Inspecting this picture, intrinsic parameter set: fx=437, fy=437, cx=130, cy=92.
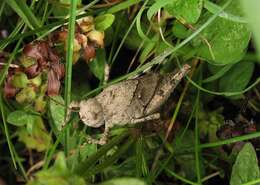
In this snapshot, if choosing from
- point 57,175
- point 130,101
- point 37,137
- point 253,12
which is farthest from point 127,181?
point 37,137

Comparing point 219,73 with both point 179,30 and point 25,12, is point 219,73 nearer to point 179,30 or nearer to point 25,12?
point 179,30

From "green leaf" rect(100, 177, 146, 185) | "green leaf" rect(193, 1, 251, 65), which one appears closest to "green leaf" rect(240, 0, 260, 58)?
"green leaf" rect(100, 177, 146, 185)

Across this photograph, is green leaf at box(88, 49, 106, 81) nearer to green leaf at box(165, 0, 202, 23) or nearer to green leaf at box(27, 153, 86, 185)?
green leaf at box(165, 0, 202, 23)

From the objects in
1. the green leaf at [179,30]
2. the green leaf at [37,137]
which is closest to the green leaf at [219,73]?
the green leaf at [179,30]

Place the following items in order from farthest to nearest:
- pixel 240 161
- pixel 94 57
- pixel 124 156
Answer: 1. pixel 124 156
2. pixel 94 57
3. pixel 240 161

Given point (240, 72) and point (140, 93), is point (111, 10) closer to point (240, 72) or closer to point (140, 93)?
point (140, 93)

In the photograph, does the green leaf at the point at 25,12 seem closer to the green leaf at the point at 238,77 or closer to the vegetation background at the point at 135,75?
the vegetation background at the point at 135,75

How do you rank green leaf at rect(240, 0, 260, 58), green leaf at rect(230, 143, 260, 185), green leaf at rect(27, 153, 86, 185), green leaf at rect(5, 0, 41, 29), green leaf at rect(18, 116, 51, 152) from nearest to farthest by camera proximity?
green leaf at rect(240, 0, 260, 58) < green leaf at rect(27, 153, 86, 185) < green leaf at rect(230, 143, 260, 185) < green leaf at rect(5, 0, 41, 29) < green leaf at rect(18, 116, 51, 152)

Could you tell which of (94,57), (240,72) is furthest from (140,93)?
(240,72)
